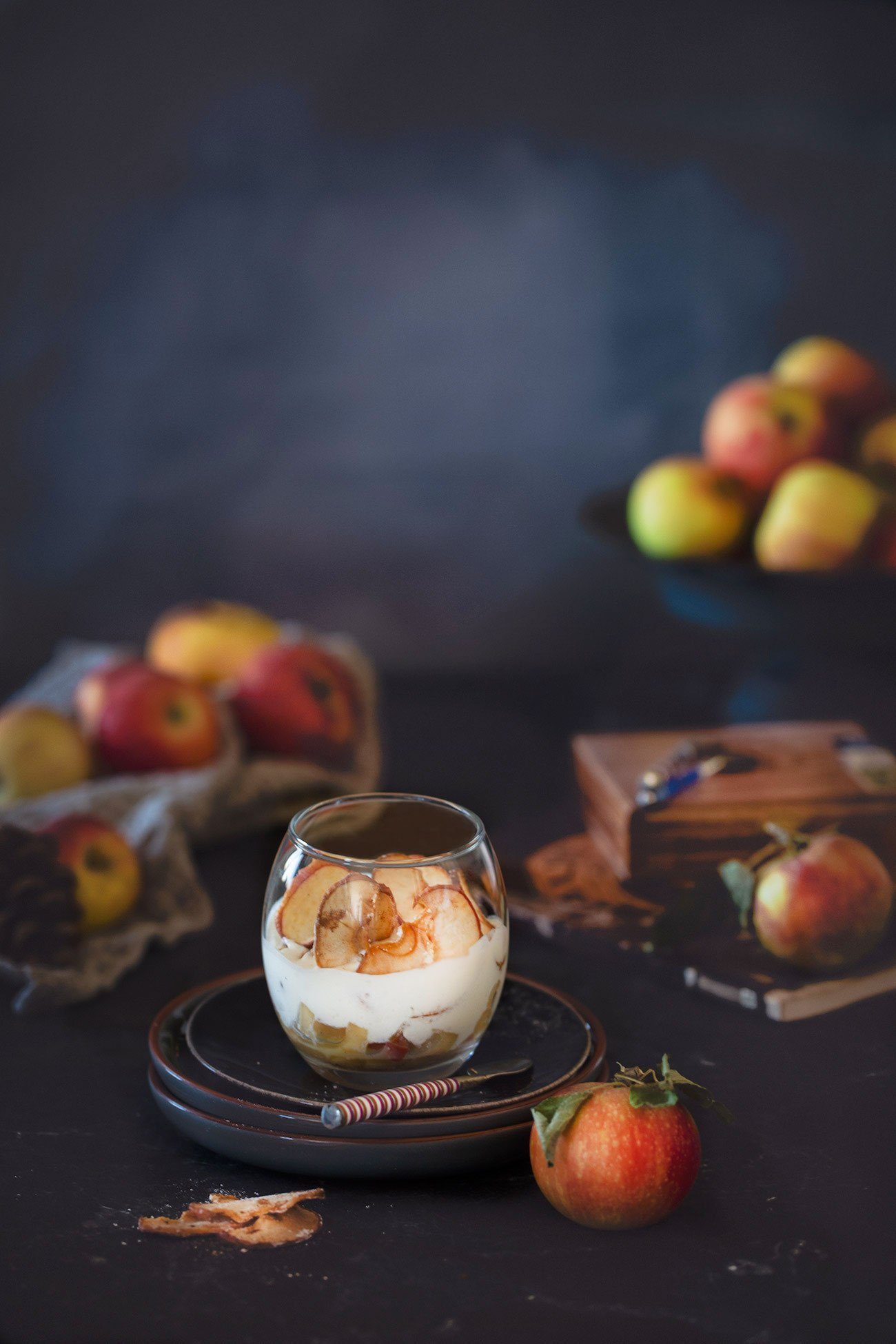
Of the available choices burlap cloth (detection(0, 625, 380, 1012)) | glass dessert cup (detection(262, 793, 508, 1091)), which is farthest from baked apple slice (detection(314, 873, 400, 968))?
burlap cloth (detection(0, 625, 380, 1012))

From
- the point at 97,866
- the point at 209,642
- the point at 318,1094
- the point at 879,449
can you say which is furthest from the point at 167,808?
the point at 879,449

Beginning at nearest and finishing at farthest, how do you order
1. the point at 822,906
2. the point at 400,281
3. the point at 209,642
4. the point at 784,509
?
the point at 822,906, the point at 784,509, the point at 209,642, the point at 400,281

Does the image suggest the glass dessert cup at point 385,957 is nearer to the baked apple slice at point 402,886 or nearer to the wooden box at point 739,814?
the baked apple slice at point 402,886

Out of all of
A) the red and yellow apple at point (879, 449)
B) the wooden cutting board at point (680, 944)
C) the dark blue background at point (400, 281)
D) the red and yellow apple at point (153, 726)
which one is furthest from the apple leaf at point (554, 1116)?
the dark blue background at point (400, 281)

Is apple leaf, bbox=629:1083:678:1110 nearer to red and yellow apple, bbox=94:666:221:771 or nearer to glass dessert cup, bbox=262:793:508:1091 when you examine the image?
glass dessert cup, bbox=262:793:508:1091

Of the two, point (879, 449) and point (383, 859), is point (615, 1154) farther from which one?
point (879, 449)

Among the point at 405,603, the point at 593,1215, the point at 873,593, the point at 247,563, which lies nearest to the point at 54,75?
the point at 247,563
